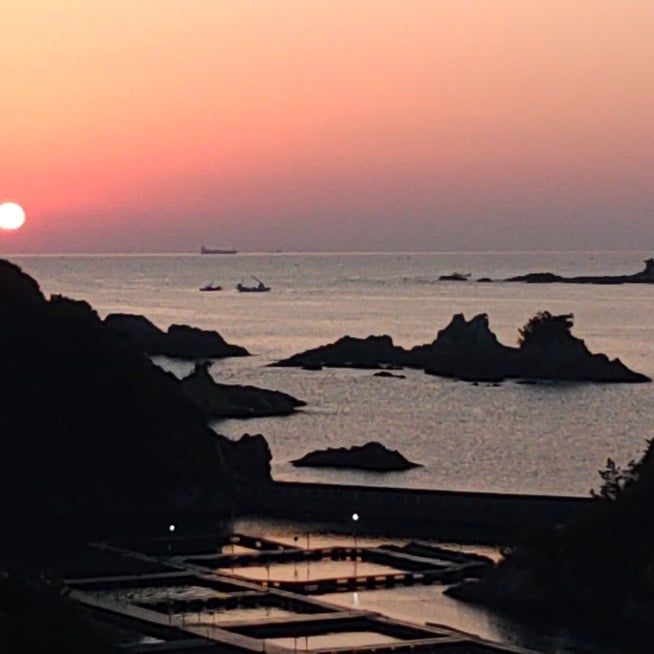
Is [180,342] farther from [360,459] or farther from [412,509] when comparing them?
[412,509]

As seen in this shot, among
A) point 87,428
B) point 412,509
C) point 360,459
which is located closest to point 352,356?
point 360,459

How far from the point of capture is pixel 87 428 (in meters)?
64.3

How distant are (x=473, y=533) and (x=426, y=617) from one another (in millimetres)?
12888

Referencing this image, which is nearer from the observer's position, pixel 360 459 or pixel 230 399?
pixel 360 459

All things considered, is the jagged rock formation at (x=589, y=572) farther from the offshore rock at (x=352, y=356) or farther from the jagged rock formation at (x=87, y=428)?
the offshore rock at (x=352, y=356)

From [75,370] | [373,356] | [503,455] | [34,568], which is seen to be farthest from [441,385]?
[34,568]

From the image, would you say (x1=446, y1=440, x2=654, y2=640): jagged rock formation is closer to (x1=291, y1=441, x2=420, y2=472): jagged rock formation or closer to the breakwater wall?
the breakwater wall

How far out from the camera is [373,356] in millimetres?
138875

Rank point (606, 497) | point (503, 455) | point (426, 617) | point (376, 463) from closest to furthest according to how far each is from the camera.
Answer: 1. point (426, 617)
2. point (606, 497)
3. point (376, 463)
4. point (503, 455)

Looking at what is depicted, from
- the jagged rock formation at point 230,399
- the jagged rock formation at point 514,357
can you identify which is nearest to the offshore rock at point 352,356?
the jagged rock formation at point 514,357

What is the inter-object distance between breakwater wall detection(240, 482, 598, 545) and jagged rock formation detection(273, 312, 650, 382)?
60080 millimetres

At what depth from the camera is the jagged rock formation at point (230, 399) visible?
97.6m

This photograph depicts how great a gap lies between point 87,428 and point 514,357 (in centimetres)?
6673

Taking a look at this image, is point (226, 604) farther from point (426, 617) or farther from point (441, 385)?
point (441, 385)
